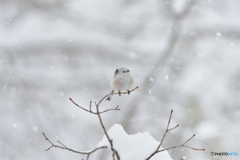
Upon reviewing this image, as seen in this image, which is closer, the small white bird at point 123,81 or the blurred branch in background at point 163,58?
the small white bird at point 123,81

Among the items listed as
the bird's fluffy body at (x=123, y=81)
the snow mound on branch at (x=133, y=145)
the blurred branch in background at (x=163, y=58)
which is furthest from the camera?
the blurred branch in background at (x=163, y=58)

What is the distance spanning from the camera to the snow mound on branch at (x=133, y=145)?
1.53 m

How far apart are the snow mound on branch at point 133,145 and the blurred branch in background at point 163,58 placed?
4.38 metres

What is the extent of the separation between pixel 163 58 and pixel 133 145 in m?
5.63

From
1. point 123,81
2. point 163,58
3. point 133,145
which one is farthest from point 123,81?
point 163,58

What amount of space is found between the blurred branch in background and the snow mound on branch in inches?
173

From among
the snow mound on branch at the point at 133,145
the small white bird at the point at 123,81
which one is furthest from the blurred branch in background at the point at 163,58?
the snow mound on branch at the point at 133,145

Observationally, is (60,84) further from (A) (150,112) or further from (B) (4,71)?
(A) (150,112)

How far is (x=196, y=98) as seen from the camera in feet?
24.0

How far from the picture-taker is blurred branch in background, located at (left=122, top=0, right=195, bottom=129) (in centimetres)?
641

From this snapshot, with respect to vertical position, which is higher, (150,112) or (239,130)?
(150,112)

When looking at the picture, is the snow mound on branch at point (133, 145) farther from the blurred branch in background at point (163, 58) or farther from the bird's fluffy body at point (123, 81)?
the blurred branch in background at point (163, 58)

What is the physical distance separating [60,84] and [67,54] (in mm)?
932

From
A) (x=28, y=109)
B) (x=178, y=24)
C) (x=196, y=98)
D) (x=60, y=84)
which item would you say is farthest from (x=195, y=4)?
(x=28, y=109)
